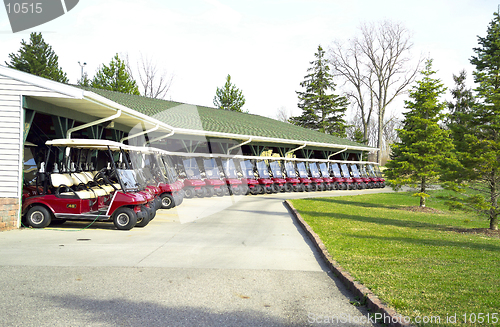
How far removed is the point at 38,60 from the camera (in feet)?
130

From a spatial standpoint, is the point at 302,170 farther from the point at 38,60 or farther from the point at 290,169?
the point at 38,60

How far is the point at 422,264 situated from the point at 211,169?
14.7 meters

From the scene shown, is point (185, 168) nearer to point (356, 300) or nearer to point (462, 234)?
point (462, 234)

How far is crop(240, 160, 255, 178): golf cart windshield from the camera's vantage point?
22703 millimetres

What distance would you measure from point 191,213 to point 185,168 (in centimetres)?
594

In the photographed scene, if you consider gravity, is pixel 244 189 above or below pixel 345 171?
below

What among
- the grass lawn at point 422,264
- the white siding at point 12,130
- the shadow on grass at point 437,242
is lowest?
the shadow on grass at point 437,242

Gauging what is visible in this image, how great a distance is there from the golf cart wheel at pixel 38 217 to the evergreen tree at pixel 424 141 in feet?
48.8

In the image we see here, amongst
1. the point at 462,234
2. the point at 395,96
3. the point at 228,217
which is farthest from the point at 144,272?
the point at 395,96

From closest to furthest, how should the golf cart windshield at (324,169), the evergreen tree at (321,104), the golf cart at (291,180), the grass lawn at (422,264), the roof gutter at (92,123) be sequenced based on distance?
the grass lawn at (422,264)
the roof gutter at (92,123)
the golf cart at (291,180)
the golf cart windshield at (324,169)
the evergreen tree at (321,104)

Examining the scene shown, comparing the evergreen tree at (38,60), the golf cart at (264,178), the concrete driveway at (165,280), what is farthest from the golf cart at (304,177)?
the evergreen tree at (38,60)

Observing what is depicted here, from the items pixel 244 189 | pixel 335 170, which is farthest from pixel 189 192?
pixel 335 170

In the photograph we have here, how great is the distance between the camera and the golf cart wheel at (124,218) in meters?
9.48

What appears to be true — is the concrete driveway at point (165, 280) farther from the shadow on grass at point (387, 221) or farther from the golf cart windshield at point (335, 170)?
the golf cart windshield at point (335, 170)
